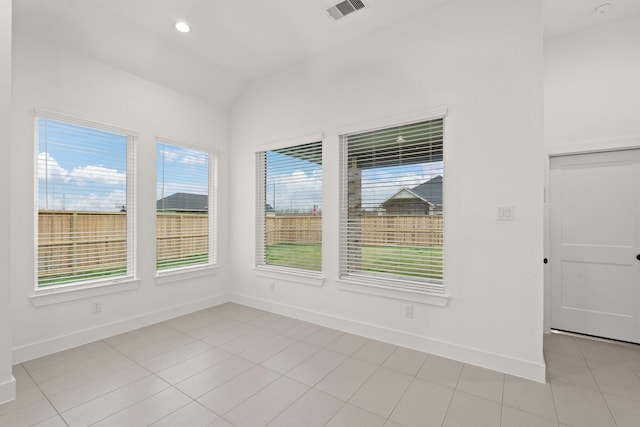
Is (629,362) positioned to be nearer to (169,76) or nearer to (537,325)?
(537,325)

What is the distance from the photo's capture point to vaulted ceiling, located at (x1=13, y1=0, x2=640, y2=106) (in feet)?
9.41

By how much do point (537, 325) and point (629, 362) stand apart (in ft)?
3.82

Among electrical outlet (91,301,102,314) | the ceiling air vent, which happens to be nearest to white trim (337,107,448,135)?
the ceiling air vent

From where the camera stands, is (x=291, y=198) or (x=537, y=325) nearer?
(x=537, y=325)

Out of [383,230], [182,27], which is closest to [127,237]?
[182,27]

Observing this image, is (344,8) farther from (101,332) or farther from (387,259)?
(101,332)

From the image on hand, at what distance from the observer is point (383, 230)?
338cm

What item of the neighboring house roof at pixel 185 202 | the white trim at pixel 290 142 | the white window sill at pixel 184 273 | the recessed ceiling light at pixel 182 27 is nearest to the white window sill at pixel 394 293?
the white trim at pixel 290 142

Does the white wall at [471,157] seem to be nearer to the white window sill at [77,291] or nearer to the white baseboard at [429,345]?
the white baseboard at [429,345]

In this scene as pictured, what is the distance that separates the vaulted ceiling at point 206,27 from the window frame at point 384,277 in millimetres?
1040

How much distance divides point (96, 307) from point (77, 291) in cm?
27

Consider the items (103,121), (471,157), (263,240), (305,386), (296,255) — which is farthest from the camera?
(263,240)

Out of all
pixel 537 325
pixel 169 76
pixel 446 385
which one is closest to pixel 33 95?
pixel 169 76

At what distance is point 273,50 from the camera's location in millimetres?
3697
